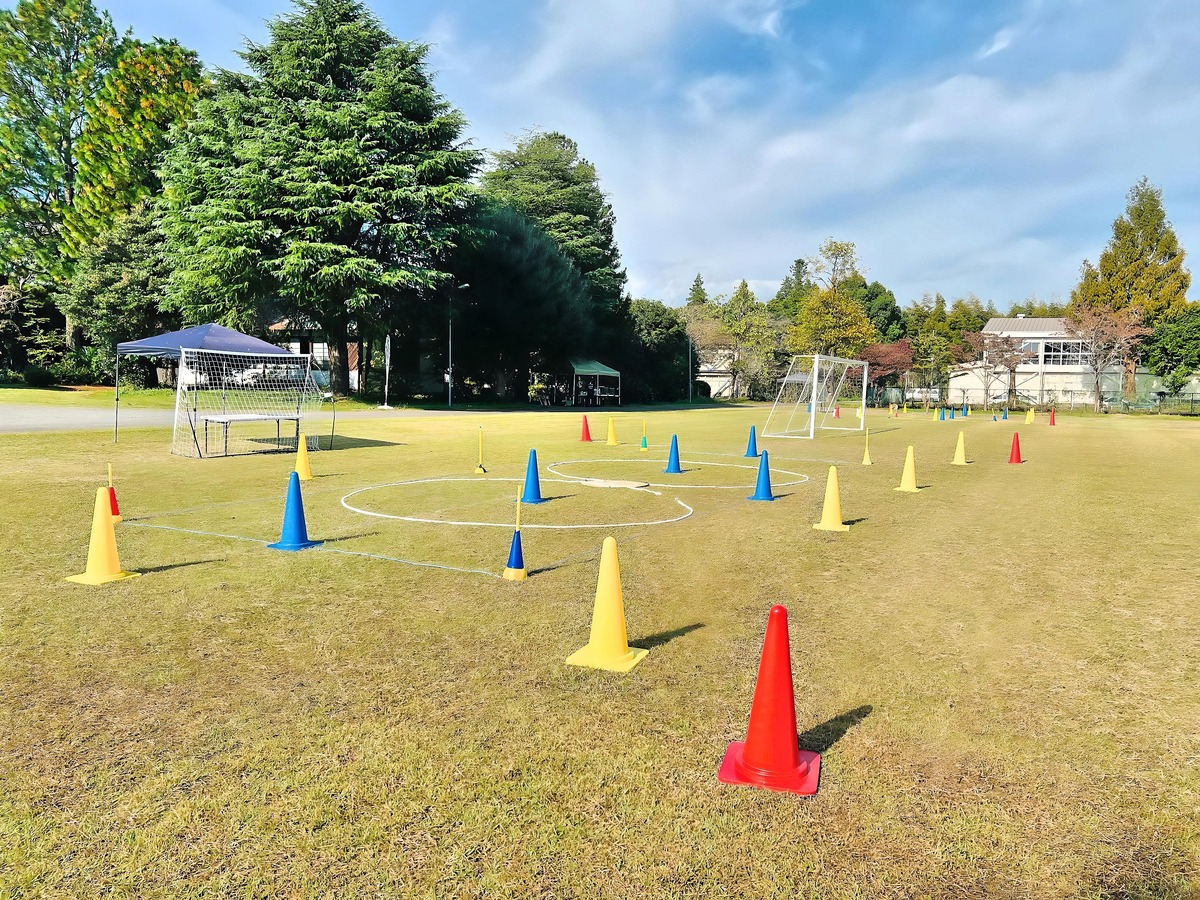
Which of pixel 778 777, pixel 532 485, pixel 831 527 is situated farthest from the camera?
pixel 532 485

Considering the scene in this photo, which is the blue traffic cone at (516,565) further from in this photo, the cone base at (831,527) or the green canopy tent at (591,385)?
the green canopy tent at (591,385)

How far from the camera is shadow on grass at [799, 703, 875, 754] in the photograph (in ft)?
12.0

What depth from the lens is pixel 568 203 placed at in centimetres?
5625

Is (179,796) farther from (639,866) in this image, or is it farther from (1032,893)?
(1032,893)

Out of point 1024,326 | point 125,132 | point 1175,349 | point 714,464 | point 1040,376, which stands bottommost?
point 714,464

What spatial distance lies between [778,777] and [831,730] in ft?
2.08

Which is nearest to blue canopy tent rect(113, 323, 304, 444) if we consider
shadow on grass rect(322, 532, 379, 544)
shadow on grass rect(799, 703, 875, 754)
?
shadow on grass rect(322, 532, 379, 544)

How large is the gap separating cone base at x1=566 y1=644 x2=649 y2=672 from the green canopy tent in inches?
1769

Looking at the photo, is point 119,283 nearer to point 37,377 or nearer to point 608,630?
point 37,377

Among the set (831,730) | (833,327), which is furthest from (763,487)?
(833,327)

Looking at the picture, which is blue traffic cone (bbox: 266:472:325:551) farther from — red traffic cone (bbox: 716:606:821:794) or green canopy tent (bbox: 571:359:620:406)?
green canopy tent (bbox: 571:359:620:406)

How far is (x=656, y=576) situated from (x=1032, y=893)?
4298 mm

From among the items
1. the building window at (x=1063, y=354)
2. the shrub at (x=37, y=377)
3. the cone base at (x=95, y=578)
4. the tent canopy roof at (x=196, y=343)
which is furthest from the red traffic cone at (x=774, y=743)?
the building window at (x=1063, y=354)

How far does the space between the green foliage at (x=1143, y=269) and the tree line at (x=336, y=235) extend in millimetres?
158
